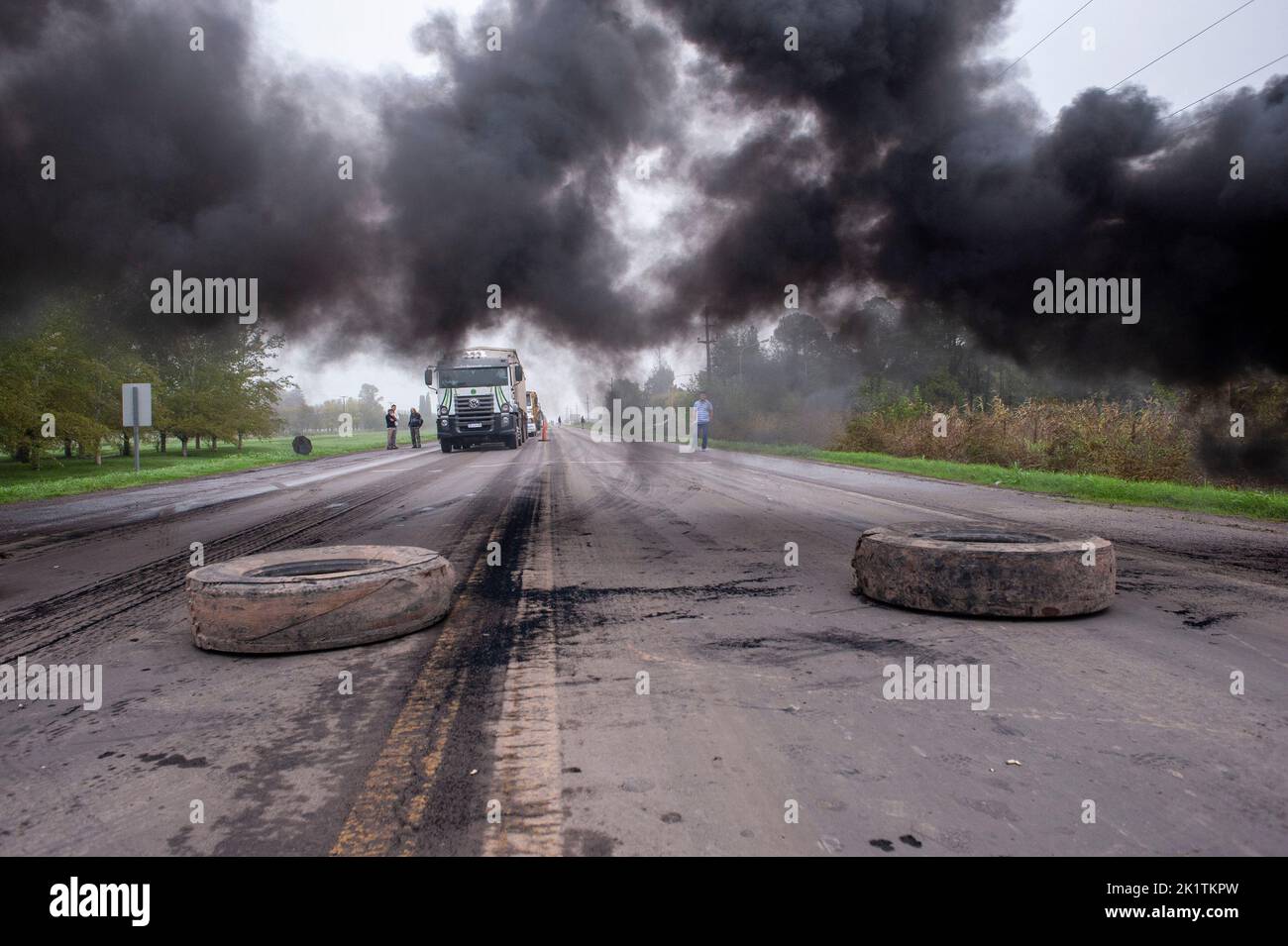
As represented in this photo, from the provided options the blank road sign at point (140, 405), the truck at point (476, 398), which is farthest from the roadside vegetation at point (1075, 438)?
the blank road sign at point (140, 405)

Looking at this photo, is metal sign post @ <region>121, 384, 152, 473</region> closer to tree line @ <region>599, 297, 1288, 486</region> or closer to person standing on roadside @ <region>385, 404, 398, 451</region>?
tree line @ <region>599, 297, 1288, 486</region>

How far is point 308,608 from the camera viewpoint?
185 inches

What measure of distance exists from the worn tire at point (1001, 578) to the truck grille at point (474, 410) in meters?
27.0

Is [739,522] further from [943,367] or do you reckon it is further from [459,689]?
[943,367]

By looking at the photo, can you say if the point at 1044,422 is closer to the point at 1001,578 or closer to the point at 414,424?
the point at 1001,578

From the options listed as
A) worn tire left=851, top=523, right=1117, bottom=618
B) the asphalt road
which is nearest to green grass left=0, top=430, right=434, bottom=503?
the asphalt road

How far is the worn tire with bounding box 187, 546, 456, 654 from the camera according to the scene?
15.3 ft

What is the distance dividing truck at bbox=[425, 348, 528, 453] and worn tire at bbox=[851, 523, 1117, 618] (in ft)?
87.7

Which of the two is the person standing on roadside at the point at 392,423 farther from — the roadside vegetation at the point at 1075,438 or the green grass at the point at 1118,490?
the green grass at the point at 1118,490

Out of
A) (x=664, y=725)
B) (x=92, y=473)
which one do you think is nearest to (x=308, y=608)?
(x=664, y=725)

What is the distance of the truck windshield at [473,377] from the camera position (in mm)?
30812

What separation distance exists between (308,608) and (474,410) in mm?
27210
